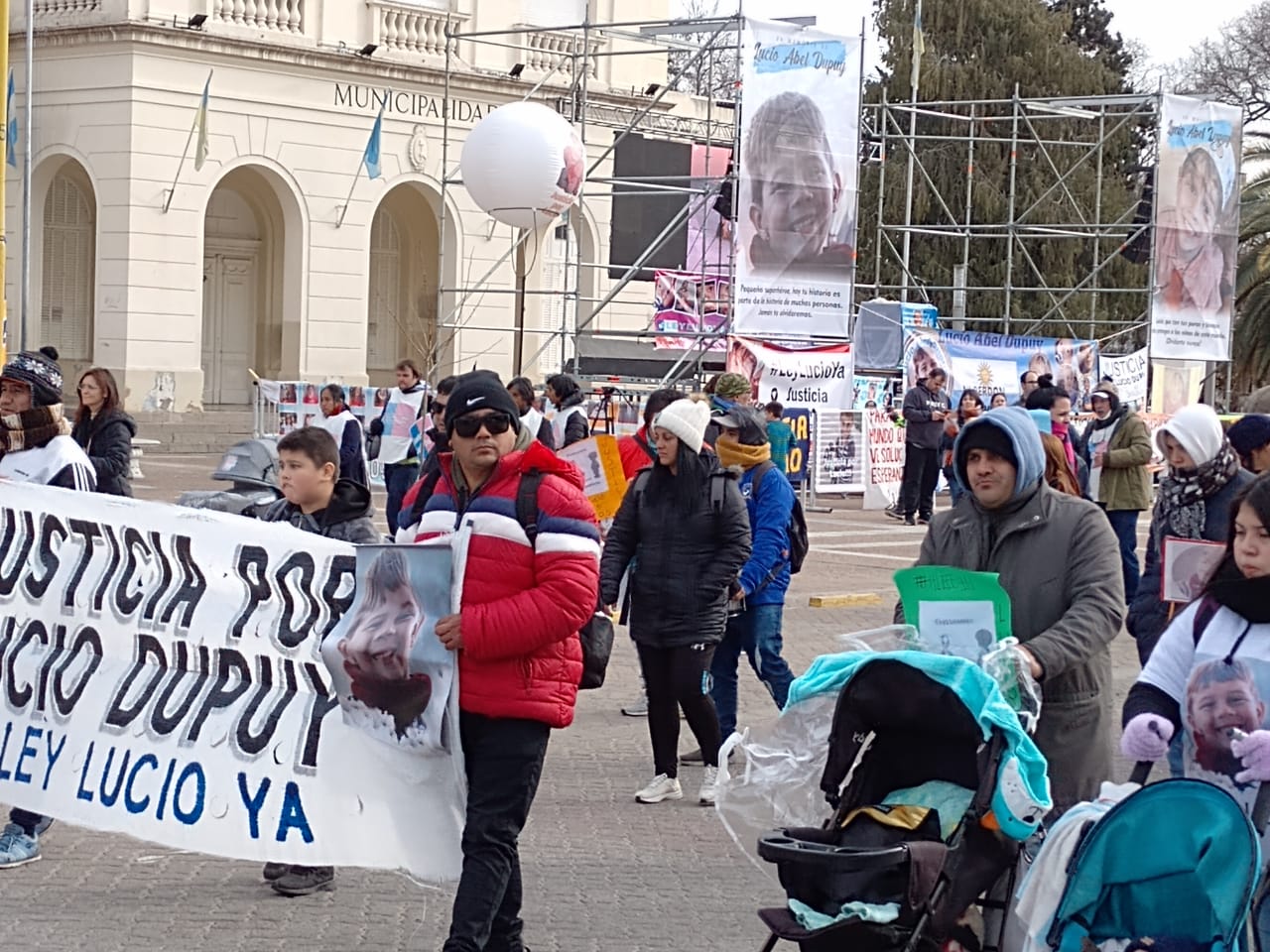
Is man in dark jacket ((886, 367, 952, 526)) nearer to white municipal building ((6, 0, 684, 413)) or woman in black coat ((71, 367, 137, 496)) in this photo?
white municipal building ((6, 0, 684, 413))

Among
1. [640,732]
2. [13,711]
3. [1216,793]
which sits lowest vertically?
[640,732]

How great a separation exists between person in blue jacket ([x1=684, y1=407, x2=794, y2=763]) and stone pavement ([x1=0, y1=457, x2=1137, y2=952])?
55cm

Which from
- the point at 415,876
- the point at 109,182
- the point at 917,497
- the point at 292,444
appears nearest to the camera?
the point at 415,876

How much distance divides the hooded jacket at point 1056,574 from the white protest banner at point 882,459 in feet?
67.8

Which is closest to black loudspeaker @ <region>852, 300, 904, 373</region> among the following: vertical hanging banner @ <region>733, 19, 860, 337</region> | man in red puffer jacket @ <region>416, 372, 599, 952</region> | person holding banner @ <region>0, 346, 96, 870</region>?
vertical hanging banner @ <region>733, 19, 860, 337</region>

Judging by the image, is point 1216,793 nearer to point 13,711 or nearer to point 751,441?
point 13,711

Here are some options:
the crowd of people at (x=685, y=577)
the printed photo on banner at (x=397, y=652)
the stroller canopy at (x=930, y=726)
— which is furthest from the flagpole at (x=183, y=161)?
the stroller canopy at (x=930, y=726)

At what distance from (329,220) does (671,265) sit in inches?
300

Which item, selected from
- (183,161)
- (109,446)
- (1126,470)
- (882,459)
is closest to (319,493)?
(109,446)

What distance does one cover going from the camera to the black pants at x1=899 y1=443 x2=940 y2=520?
24.8m

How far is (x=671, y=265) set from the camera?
3850 cm

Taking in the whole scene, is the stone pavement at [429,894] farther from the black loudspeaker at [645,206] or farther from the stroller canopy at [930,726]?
the black loudspeaker at [645,206]

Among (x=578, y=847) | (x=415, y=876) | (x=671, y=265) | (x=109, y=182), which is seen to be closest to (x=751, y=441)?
(x=578, y=847)

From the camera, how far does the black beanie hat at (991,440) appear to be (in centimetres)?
555
